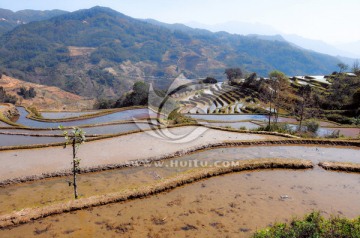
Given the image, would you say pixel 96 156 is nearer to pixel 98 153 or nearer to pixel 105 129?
pixel 98 153

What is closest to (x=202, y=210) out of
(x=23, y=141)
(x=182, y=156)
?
(x=182, y=156)

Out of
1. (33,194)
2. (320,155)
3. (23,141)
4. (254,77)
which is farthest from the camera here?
(254,77)

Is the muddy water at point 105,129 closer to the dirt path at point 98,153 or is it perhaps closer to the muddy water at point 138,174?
the dirt path at point 98,153

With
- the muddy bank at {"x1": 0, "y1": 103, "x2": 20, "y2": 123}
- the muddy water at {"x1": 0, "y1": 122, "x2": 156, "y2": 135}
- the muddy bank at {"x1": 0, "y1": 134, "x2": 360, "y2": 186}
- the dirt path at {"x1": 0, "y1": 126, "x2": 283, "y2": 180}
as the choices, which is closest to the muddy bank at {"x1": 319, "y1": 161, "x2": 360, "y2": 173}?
the muddy bank at {"x1": 0, "y1": 134, "x2": 360, "y2": 186}

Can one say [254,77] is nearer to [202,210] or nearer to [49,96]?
[202,210]

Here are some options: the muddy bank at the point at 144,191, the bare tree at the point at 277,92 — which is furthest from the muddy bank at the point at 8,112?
the bare tree at the point at 277,92
